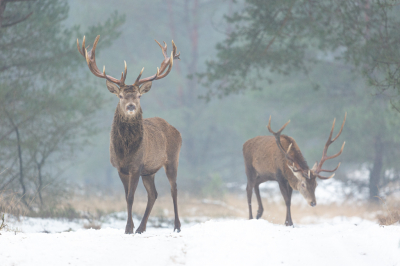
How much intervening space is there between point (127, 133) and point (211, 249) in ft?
6.18

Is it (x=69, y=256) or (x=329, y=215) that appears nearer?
(x=69, y=256)

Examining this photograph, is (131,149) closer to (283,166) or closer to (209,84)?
(283,166)

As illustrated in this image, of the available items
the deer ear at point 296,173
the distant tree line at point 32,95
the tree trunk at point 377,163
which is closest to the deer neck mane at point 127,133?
the deer ear at point 296,173

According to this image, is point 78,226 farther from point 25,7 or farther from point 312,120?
point 312,120

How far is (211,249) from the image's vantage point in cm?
457

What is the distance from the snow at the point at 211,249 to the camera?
13.6 ft

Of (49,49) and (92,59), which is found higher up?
(49,49)

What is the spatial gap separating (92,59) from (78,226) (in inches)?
165

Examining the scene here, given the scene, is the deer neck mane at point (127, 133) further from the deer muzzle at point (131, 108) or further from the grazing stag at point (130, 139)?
the deer muzzle at point (131, 108)

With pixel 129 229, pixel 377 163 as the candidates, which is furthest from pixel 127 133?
pixel 377 163

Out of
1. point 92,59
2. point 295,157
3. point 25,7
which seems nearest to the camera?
point 92,59

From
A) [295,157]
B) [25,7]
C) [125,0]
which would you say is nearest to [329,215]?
[295,157]

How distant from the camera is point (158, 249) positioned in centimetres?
446

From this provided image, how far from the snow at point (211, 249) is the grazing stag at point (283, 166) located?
1.69m
